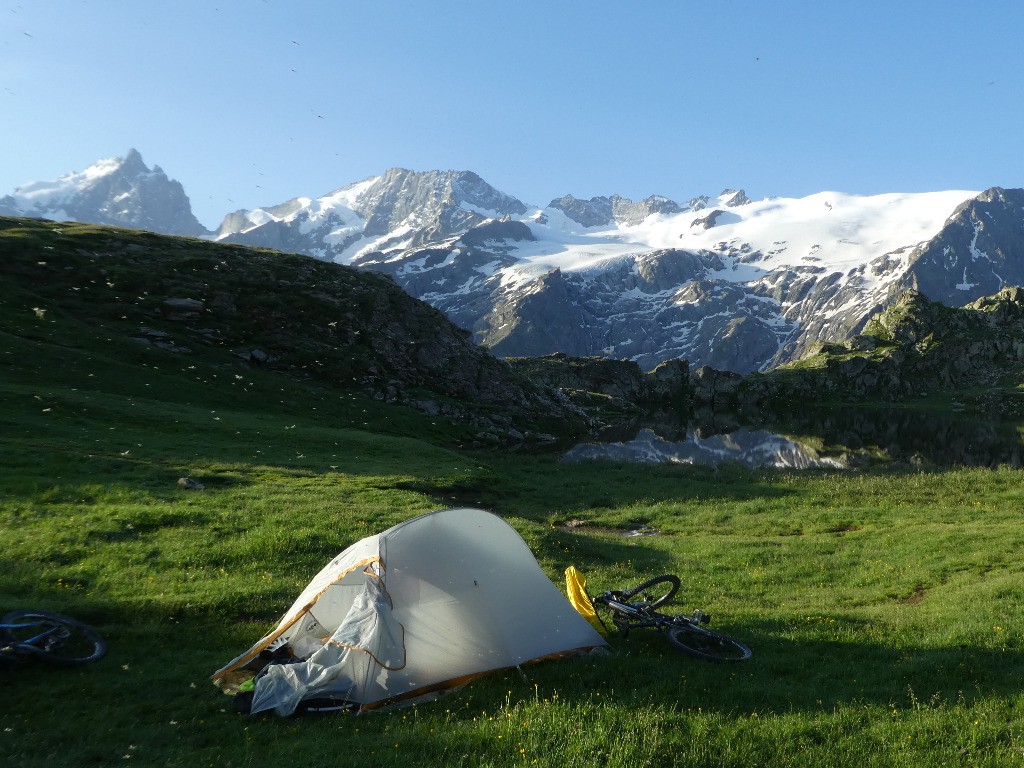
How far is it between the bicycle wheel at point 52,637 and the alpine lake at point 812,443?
48783mm

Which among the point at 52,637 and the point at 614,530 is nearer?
the point at 52,637

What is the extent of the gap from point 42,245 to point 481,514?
90.0 m

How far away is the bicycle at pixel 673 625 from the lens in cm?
1358

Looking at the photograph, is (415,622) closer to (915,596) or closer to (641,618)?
(641,618)

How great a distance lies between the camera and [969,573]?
21.4 meters

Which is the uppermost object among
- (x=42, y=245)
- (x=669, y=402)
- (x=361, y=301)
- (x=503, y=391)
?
(x=42, y=245)

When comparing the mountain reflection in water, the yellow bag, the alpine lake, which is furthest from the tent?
the alpine lake

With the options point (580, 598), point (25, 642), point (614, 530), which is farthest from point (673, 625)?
point (614, 530)

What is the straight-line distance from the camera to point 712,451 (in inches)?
3078

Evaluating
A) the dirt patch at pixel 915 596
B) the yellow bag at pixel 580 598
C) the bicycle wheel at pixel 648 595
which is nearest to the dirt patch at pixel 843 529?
the dirt patch at pixel 915 596

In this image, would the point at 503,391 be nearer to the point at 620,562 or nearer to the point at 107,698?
the point at 620,562

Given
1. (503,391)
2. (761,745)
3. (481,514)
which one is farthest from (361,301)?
(761,745)

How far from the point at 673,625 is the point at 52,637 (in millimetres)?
13106

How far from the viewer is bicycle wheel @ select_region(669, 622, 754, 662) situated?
13320 millimetres
